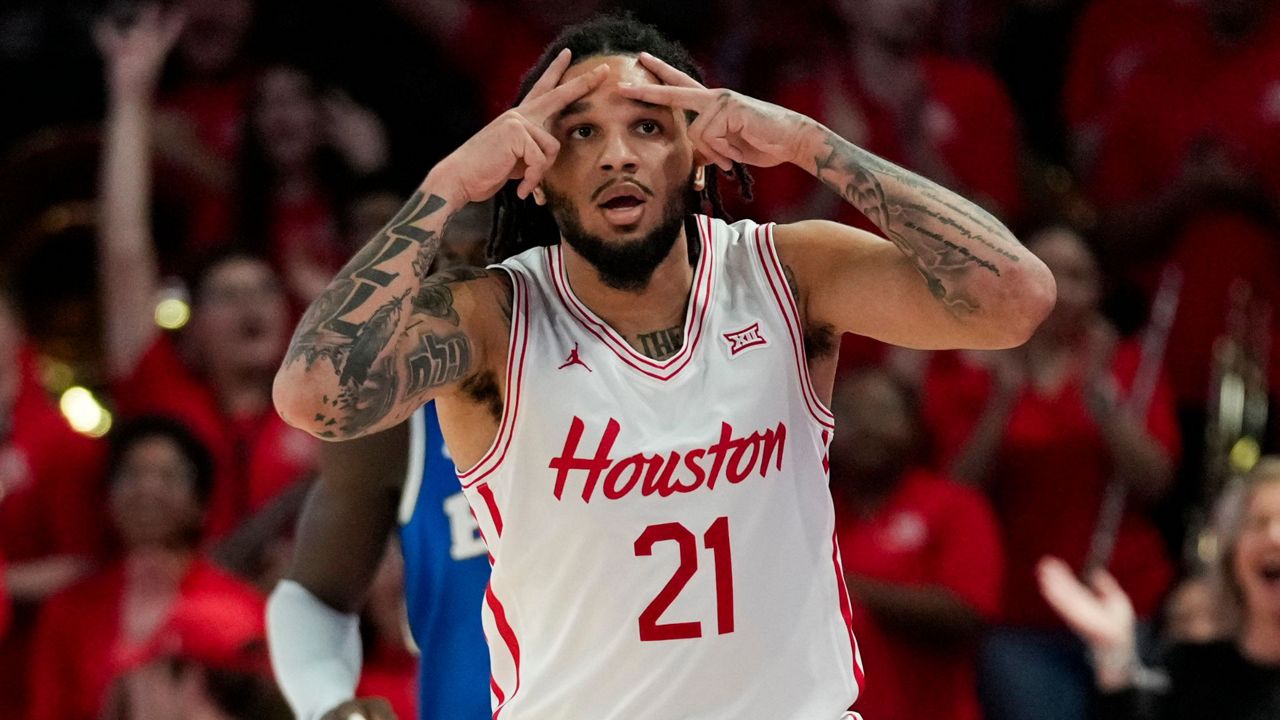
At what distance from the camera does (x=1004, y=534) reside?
229 inches

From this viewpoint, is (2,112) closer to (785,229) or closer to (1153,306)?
(1153,306)

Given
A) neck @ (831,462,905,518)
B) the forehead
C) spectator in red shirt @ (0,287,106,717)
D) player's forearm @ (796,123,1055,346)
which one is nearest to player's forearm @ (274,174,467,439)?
the forehead

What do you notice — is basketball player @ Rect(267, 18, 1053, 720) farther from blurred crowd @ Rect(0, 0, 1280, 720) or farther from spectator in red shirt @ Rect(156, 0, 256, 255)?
spectator in red shirt @ Rect(156, 0, 256, 255)

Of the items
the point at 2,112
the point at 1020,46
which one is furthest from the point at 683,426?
the point at 2,112

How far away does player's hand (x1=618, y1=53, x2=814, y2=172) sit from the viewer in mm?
3133

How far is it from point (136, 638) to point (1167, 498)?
313 centimetres

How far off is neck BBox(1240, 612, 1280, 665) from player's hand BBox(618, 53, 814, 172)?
1918mm

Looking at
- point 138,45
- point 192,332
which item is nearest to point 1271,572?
point 192,332

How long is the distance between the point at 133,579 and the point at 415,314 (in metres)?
2.67

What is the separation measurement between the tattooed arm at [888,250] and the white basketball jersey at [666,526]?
0.34 feet

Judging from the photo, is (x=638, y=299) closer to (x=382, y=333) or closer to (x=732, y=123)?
(x=732, y=123)

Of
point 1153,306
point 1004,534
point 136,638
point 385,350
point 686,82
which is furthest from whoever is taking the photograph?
point 1153,306

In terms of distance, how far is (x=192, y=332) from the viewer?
640 cm

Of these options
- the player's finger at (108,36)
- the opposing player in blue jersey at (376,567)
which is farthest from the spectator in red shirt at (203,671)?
the player's finger at (108,36)
